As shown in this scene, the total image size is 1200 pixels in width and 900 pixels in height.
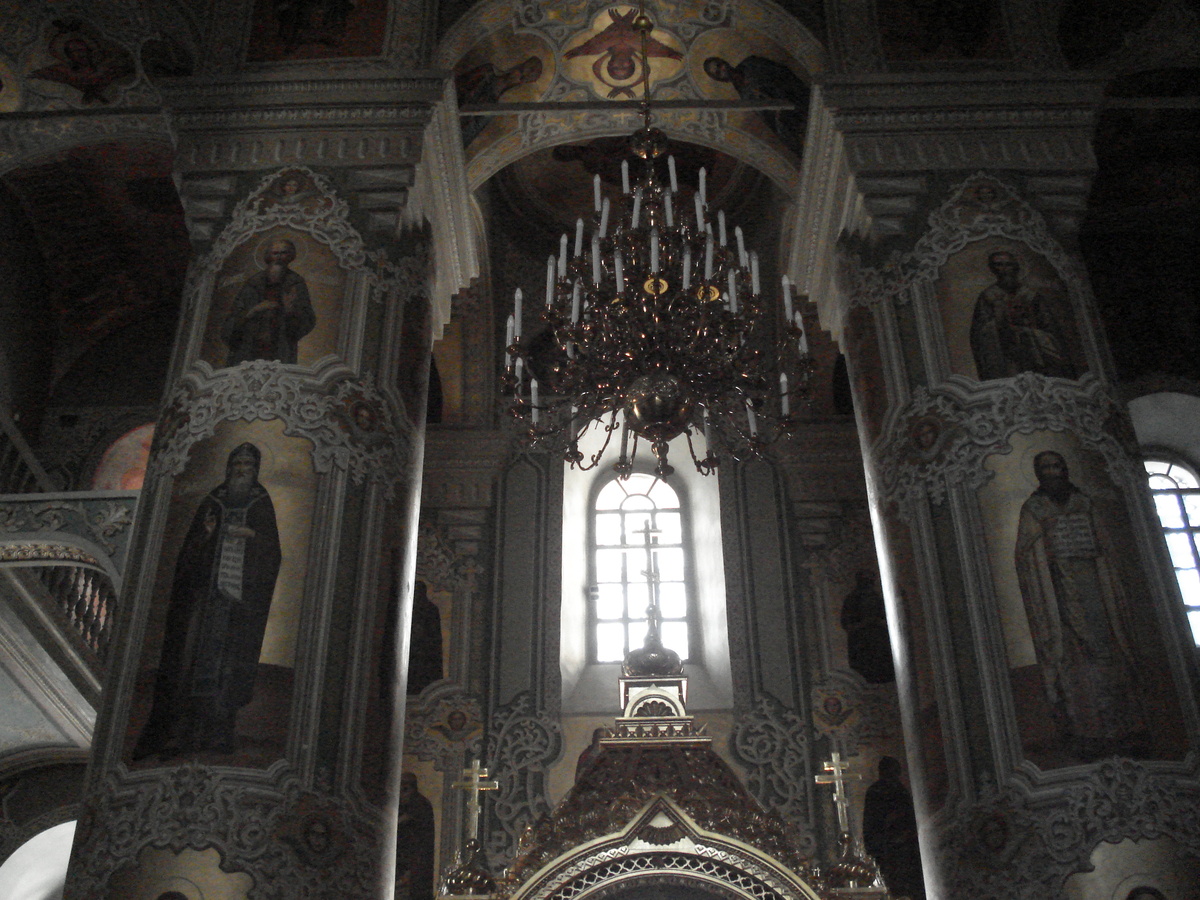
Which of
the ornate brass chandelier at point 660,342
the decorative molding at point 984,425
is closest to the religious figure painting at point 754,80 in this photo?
the ornate brass chandelier at point 660,342

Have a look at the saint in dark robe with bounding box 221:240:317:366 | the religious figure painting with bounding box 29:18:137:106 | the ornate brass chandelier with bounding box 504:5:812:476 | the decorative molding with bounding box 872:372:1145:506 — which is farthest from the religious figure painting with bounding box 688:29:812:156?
the religious figure painting with bounding box 29:18:137:106

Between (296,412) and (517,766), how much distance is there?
4.57m

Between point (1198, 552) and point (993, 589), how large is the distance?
625 cm

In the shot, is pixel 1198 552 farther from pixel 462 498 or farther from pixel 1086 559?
pixel 462 498

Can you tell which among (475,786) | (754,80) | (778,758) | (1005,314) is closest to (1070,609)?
(1005,314)

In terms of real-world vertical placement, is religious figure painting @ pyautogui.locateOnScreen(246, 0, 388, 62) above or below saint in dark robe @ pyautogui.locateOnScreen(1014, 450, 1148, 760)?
above

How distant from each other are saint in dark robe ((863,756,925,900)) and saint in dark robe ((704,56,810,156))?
16.8ft

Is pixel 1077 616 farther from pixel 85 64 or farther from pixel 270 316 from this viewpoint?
pixel 85 64

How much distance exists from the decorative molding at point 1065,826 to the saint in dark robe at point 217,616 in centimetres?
362

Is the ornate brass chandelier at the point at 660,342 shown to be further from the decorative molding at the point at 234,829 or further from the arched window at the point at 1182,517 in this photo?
the arched window at the point at 1182,517

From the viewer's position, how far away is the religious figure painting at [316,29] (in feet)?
27.4

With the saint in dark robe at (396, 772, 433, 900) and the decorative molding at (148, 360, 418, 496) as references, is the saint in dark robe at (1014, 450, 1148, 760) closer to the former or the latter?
the decorative molding at (148, 360, 418, 496)

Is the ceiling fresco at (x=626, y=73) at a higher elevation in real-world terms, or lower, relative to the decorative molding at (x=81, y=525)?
higher

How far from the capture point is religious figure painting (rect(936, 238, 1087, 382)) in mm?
7121
